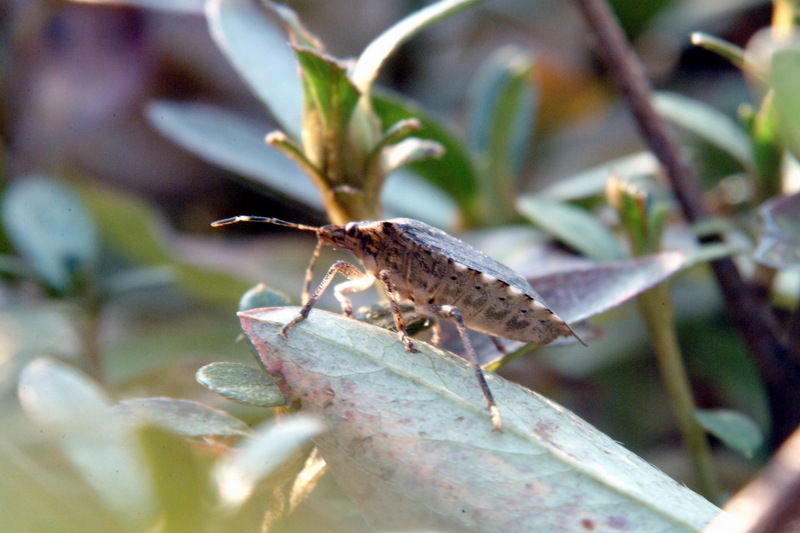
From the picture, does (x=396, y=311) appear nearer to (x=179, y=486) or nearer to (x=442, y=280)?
(x=442, y=280)

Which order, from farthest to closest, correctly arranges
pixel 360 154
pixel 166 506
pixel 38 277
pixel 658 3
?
pixel 658 3 < pixel 38 277 < pixel 360 154 < pixel 166 506

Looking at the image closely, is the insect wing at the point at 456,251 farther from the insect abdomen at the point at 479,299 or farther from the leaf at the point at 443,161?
the leaf at the point at 443,161

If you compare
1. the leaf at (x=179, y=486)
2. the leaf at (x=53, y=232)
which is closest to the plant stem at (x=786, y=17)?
the leaf at (x=179, y=486)

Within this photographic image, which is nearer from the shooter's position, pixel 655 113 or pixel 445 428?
pixel 445 428

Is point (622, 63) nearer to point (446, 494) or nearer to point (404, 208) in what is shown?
point (404, 208)

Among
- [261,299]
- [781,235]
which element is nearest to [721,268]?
[781,235]

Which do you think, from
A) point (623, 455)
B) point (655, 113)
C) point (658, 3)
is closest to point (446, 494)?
point (623, 455)
